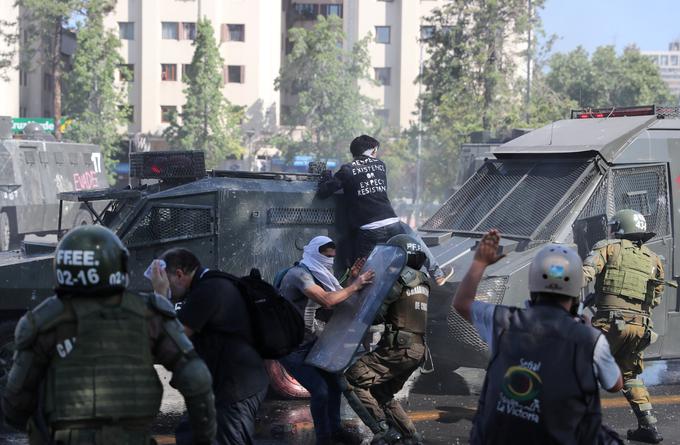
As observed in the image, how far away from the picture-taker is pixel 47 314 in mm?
3512

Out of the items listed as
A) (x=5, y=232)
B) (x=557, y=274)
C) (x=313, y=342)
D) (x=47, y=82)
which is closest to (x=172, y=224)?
(x=313, y=342)

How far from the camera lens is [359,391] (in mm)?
6836

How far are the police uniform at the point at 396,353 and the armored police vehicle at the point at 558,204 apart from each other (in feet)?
4.94

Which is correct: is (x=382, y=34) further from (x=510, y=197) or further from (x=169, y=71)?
(x=510, y=197)

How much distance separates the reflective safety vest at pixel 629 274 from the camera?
7.28m

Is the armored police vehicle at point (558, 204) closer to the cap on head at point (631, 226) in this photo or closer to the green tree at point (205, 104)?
the cap on head at point (631, 226)

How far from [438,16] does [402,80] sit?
27.1m

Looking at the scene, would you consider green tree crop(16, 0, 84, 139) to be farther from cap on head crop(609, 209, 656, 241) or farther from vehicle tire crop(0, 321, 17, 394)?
cap on head crop(609, 209, 656, 241)

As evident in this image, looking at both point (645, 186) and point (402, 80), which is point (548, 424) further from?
point (402, 80)

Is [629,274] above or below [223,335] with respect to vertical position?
above

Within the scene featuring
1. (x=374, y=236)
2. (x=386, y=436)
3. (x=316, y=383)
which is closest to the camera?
(x=386, y=436)

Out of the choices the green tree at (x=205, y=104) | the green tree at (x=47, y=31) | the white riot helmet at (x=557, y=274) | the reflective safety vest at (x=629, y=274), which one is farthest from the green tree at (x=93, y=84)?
the white riot helmet at (x=557, y=274)

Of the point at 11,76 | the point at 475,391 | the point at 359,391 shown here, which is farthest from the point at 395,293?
the point at 11,76

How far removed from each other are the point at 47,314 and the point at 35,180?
757 inches
